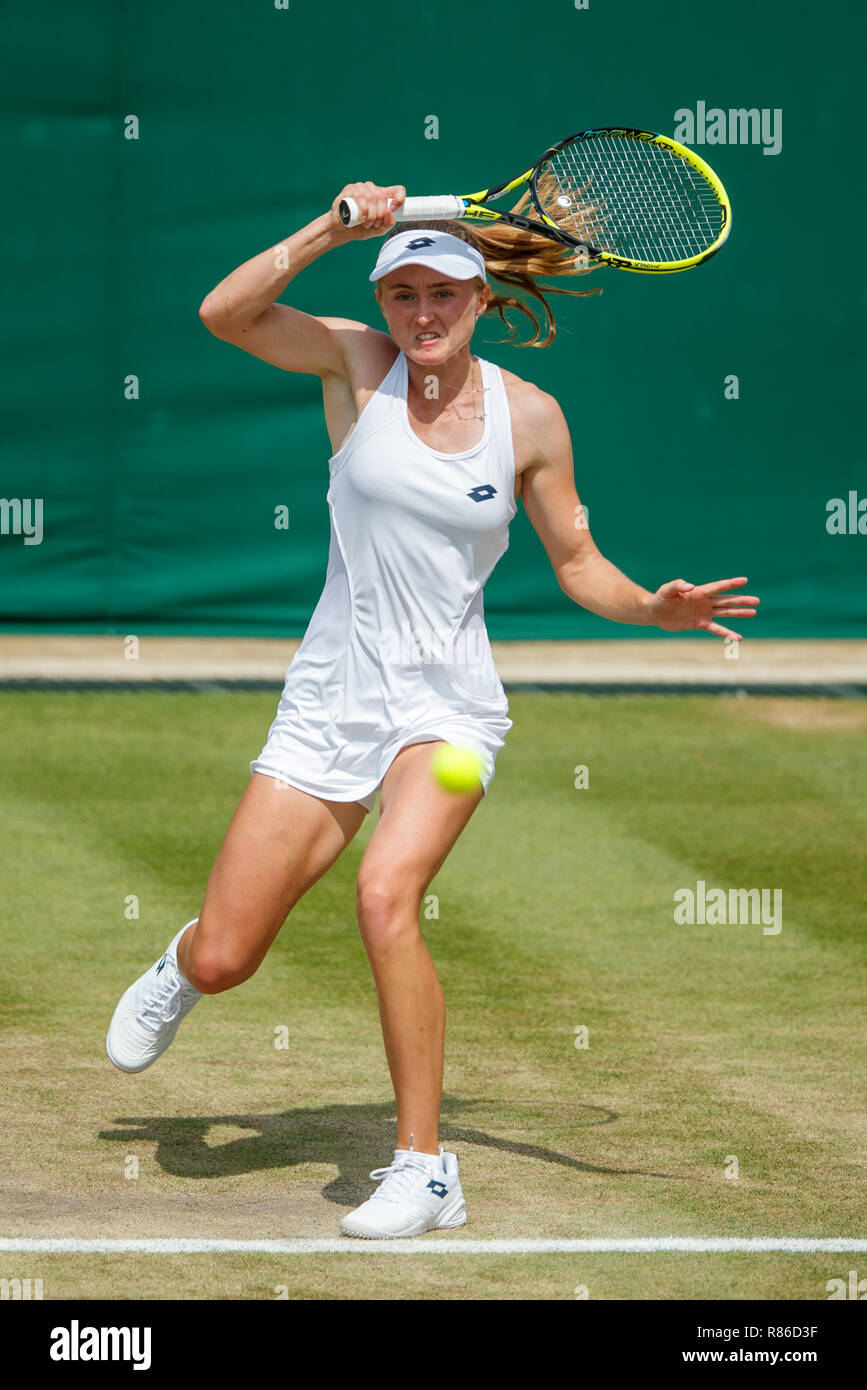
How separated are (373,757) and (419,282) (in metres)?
1.04

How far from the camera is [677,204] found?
806 centimetres

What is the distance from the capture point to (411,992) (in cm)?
430

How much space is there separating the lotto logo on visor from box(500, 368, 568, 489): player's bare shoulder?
10.4 inches

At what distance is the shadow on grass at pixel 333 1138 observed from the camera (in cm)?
467

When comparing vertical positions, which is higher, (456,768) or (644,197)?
(644,197)

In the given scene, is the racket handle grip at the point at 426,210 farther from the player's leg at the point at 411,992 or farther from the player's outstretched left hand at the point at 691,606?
the player's leg at the point at 411,992

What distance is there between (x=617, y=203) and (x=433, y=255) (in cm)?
319

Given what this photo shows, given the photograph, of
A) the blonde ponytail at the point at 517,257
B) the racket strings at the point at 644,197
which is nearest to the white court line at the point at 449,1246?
the blonde ponytail at the point at 517,257

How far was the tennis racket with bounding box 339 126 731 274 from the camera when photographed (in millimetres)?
4867
